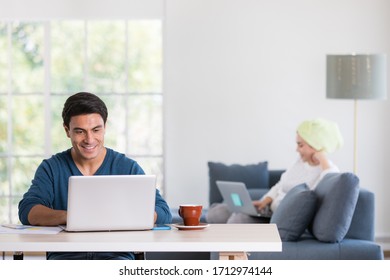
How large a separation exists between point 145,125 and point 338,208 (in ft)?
13.0

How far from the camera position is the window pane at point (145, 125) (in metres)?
9.22

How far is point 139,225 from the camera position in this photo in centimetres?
394

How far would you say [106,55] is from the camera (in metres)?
9.13

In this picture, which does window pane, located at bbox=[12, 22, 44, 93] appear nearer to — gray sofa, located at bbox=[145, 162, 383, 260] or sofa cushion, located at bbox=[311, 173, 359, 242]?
gray sofa, located at bbox=[145, 162, 383, 260]

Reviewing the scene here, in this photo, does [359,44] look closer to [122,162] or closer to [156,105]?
[156,105]

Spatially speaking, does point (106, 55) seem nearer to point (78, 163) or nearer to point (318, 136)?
point (318, 136)

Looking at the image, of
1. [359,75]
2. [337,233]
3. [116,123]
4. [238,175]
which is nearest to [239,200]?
[337,233]

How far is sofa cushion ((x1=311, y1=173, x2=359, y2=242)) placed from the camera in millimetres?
5578

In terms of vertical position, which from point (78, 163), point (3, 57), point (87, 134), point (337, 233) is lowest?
point (337, 233)

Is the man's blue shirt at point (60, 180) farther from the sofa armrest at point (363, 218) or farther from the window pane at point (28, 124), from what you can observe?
the window pane at point (28, 124)

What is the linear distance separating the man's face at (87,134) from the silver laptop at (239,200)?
99.7 inches

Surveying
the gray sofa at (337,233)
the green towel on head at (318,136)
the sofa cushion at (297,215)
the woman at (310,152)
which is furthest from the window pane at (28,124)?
the sofa cushion at (297,215)
